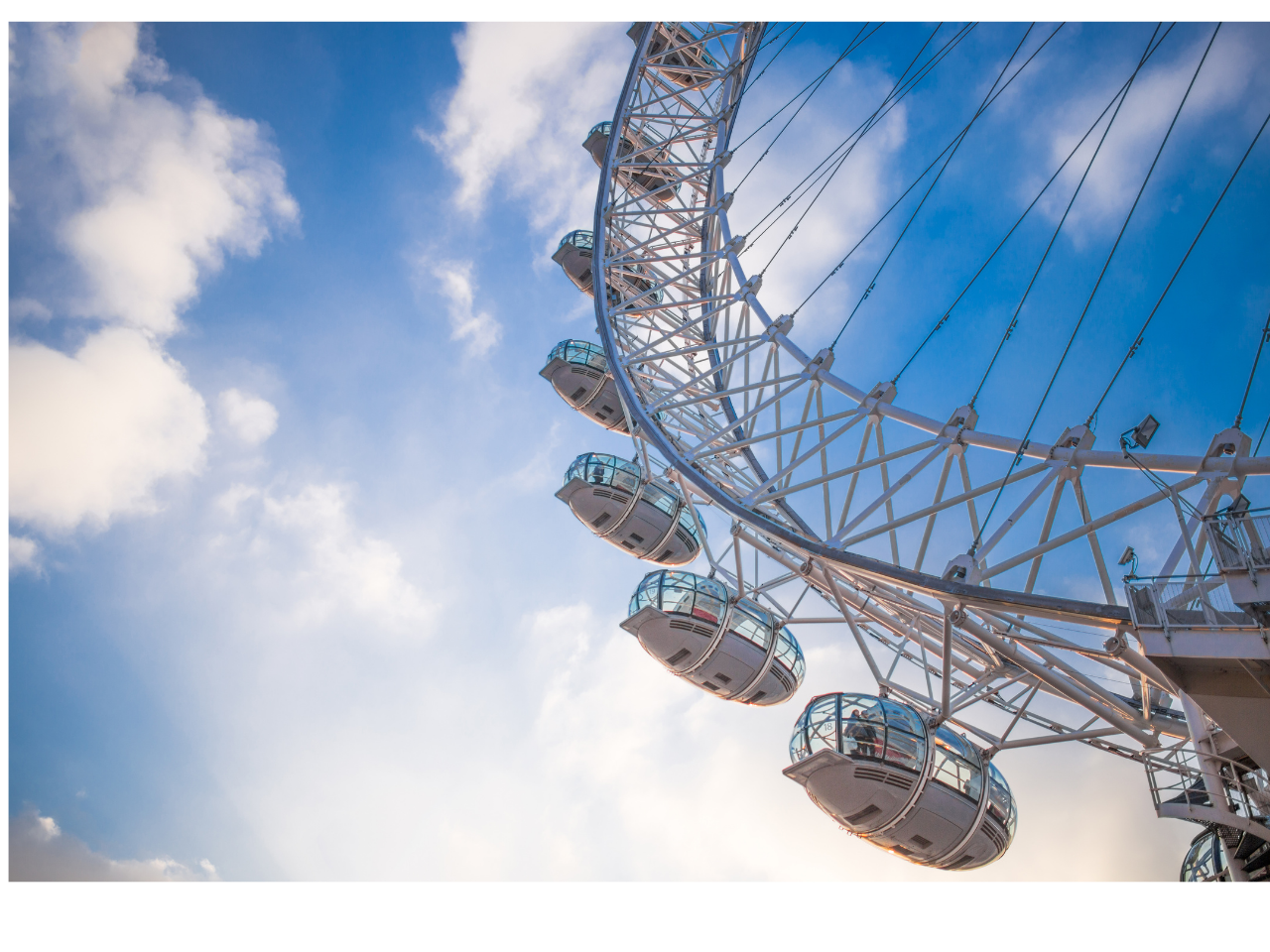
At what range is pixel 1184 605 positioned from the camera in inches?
442

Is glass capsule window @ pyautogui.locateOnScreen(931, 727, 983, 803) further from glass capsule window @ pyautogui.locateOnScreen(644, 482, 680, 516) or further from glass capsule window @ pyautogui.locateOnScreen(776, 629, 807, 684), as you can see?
glass capsule window @ pyautogui.locateOnScreen(644, 482, 680, 516)

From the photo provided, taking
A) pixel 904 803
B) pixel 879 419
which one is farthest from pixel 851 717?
pixel 879 419

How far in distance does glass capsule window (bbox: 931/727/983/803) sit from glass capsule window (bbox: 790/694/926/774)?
37 centimetres

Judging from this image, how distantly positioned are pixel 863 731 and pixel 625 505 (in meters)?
10.4

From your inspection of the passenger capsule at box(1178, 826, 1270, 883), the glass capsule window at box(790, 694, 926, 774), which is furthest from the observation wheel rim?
the passenger capsule at box(1178, 826, 1270, 883)

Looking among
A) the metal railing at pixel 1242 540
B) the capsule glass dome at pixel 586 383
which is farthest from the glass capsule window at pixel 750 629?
the metal railing at pixel 1242 540

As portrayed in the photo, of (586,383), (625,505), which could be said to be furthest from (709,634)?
(586,383)

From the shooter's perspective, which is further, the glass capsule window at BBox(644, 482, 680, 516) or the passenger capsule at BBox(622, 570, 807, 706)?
the glass capsule window at BBox(644, 482, 680, 516)

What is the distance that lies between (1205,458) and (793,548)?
6.51 meters

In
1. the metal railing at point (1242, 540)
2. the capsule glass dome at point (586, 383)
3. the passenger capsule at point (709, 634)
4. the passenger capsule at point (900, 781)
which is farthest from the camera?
the capsule glass dome at point (586, 383)

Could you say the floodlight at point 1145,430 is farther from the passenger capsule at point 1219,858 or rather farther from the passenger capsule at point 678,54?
the passenger capsule at point 678,54

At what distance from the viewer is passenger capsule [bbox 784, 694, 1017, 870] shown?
46.1 ft

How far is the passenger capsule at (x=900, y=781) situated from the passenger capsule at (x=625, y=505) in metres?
9.11

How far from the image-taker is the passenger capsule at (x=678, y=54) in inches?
1098
